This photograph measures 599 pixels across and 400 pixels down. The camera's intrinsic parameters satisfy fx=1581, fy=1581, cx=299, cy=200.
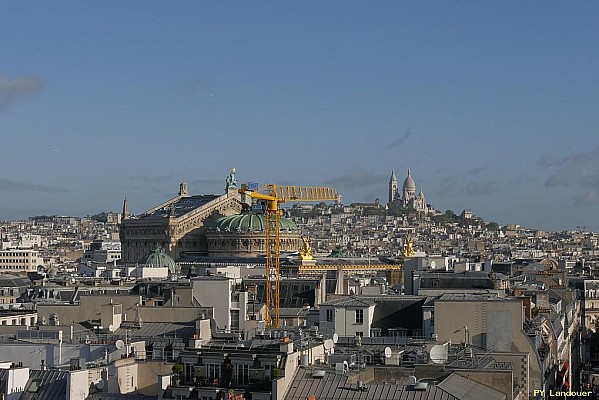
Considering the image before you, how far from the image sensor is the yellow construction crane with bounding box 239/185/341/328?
81125 mm

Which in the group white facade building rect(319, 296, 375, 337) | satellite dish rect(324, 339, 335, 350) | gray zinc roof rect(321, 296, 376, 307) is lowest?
satellite dish rect(324, 339, 335, 350)

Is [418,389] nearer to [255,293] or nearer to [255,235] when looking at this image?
[255,293]

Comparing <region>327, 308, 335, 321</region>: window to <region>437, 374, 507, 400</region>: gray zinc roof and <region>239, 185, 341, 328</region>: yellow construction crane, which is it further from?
<region>437, 374, 507, 400</region>: gray zinc roof

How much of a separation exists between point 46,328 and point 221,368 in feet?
51.3

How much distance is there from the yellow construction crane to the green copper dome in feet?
15.1

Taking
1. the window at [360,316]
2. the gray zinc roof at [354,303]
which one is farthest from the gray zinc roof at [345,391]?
the gray zinc roof at [354,303]

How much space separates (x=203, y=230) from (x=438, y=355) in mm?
129584

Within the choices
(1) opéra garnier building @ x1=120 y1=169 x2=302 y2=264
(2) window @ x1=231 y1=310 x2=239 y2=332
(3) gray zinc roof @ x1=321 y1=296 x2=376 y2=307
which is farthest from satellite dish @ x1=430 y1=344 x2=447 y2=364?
(1) opéra garnier building @ x1=120 y1=169 x2=302 y2=264

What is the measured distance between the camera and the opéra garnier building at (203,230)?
532 feet

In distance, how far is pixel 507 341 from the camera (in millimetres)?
54719

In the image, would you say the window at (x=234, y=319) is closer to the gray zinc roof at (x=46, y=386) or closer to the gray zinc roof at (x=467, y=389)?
the gray zinc roof at (x=46, y=386)

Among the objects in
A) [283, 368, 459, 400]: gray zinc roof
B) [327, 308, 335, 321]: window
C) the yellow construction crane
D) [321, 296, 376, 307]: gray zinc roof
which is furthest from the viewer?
the yellow construction crane

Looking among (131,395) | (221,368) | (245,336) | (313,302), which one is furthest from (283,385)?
(313,302)

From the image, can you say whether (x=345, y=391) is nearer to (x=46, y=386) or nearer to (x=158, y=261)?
(x=46, y=386)
